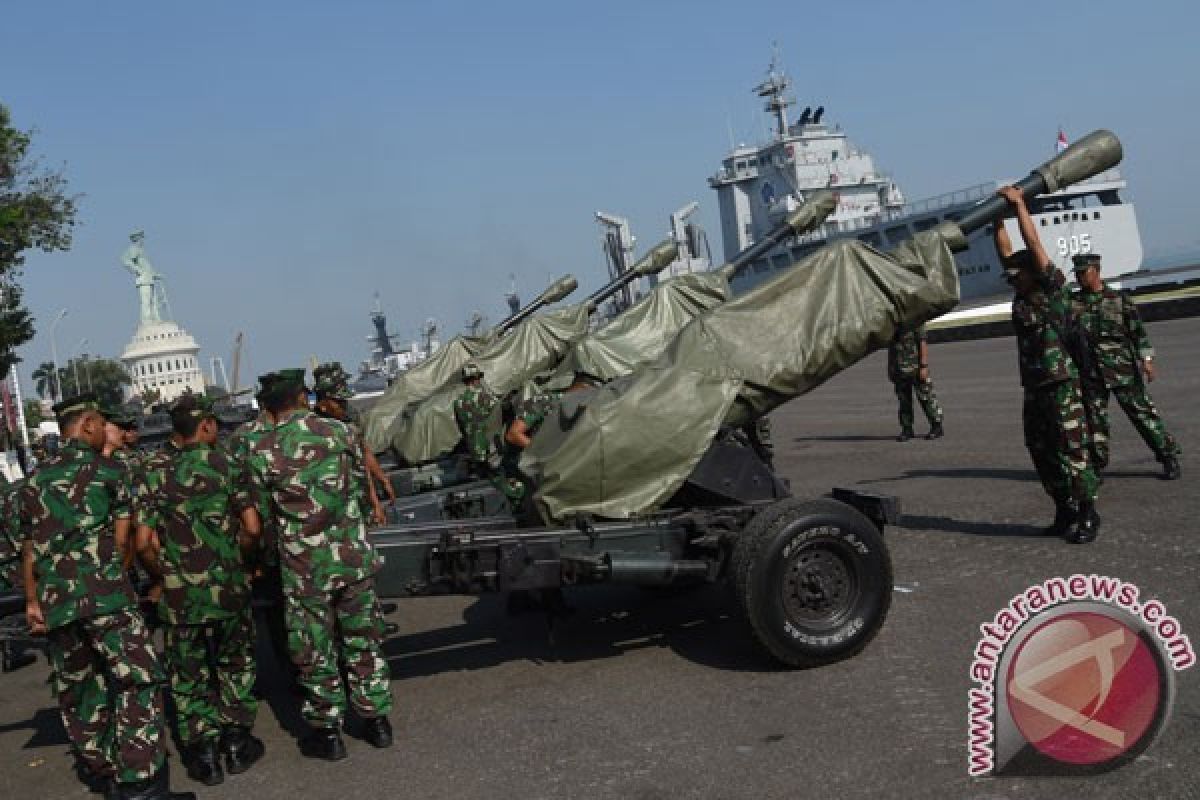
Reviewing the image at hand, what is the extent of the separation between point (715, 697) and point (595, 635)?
153 cm

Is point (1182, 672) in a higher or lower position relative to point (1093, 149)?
lower

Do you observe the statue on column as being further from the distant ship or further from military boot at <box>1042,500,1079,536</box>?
military boot at <box>1042,500,1079,536</box>

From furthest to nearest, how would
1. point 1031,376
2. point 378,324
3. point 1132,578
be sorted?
point 378,324, point 1031,376, point 1132,578

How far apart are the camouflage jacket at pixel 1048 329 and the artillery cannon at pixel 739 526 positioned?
4.48 ft

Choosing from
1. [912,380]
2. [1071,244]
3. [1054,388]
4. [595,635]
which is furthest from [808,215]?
[1071,244]

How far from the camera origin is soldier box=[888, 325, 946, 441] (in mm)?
13445

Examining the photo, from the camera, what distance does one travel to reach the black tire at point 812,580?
5418 mm

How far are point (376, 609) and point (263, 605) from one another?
2.84 feet

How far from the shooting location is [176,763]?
18.0 feet

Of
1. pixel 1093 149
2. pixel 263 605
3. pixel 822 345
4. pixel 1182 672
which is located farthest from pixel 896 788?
pixel 1093 149

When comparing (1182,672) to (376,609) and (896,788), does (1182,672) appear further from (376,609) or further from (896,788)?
(376,609)

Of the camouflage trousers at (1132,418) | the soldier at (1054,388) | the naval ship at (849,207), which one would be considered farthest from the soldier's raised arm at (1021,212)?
the naval ship at (849,207)

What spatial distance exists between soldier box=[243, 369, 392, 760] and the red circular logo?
2.83 meters

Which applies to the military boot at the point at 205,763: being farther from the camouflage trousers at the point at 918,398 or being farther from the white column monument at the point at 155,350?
the white column monument at the point at 155,350
